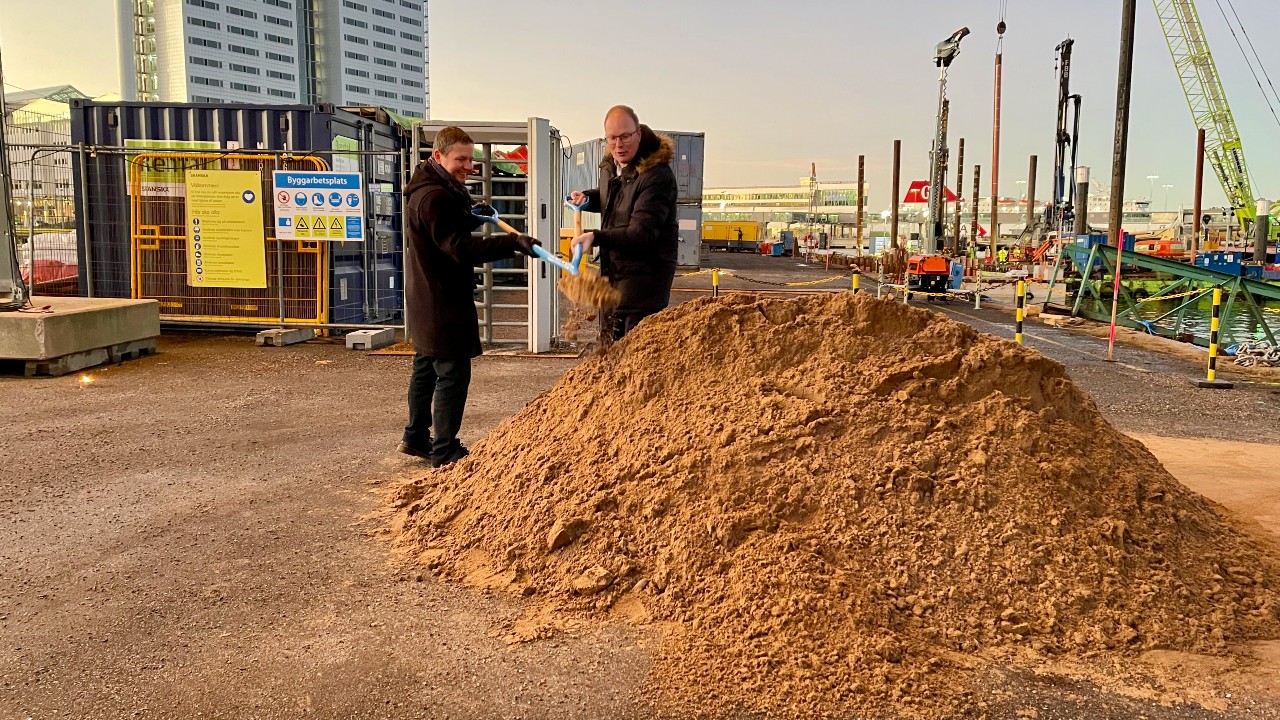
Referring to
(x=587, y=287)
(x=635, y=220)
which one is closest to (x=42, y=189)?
(x=587, y=287)

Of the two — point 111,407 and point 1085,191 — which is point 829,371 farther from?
point 1085,191

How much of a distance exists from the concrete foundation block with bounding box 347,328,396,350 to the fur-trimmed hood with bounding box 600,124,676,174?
6891 millimetres

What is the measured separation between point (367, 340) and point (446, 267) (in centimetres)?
602

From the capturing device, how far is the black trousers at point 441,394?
5.01m

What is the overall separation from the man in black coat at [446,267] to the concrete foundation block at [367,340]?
18.6 ft

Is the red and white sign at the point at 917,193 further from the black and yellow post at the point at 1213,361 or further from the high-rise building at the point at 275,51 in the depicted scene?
the high-rise building at the point at 275,51

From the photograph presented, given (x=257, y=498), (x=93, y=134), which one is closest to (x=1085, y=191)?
(x=93, y=134)

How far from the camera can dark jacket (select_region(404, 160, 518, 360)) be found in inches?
185

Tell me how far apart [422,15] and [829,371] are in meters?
121

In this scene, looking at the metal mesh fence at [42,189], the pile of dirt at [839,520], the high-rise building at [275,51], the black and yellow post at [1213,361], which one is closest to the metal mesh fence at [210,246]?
the metal mesh fence at [42,189]

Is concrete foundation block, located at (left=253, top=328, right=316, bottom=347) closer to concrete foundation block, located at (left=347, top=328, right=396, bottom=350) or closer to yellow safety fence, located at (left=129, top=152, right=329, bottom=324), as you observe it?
yellow safety fence, located at (left=129, top=152, right=329, bottom=324)

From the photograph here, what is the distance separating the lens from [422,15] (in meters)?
112

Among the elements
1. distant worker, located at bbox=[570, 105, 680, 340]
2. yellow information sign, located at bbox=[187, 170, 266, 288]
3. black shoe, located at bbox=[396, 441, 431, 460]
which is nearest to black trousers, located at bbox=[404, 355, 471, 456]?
black shoe, located at bbox=[396, 441, 431, 460]

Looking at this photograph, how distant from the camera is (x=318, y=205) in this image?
10539mm
